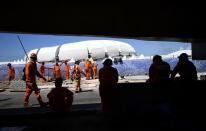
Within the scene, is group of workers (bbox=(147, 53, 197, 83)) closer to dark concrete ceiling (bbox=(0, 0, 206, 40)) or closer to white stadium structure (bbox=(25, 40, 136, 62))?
dark concrete ceiling (bbox=(0, 0, 206, 40))

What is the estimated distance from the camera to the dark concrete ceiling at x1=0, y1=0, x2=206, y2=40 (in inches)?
221

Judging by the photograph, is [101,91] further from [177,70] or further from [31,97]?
[31,97]

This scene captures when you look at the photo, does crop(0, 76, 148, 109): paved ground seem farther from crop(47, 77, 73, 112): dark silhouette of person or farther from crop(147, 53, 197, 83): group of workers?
crop(147, 53, 197, 83): group of workers

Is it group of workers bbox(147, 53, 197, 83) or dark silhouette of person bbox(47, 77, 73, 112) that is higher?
group of workers bbox(147, 53, 197, 83)

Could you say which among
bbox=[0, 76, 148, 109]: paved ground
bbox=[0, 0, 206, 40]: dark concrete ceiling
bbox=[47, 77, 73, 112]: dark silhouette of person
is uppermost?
bbox=[0, 0, 206, 40]: dark concrete ceiling

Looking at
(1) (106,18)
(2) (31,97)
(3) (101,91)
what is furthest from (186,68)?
(2) (31,97)

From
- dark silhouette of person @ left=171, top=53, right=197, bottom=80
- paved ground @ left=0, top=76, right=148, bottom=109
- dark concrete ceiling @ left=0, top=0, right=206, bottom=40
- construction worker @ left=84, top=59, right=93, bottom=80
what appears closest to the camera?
dark concrete ceiling @ left=0, top=0, right=206, bottom=40

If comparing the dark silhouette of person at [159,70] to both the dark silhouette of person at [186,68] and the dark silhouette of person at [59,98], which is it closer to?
the dark silhouette of person at [186,68]

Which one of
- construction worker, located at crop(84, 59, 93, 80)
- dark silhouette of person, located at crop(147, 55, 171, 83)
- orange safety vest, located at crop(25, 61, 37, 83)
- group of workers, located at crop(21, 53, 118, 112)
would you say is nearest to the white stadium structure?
construction worker, located at crop(84, 59, 93, 80)

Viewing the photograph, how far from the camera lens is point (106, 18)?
6.27 metres

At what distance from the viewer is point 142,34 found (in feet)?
24.0

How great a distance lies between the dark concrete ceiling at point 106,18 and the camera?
5613mm

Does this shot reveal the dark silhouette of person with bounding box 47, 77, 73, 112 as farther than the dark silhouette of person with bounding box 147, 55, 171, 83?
No

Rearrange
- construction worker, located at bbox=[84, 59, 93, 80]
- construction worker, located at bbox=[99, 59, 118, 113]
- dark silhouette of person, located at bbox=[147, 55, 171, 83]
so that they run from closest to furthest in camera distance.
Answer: construction worker, located at bbox=[99, 59, 118, 113]
dark silhouette of person, located at bbox=[147, 55, 171, 83]
construction worker, located at bbox=[84, 59, 93, 80]
